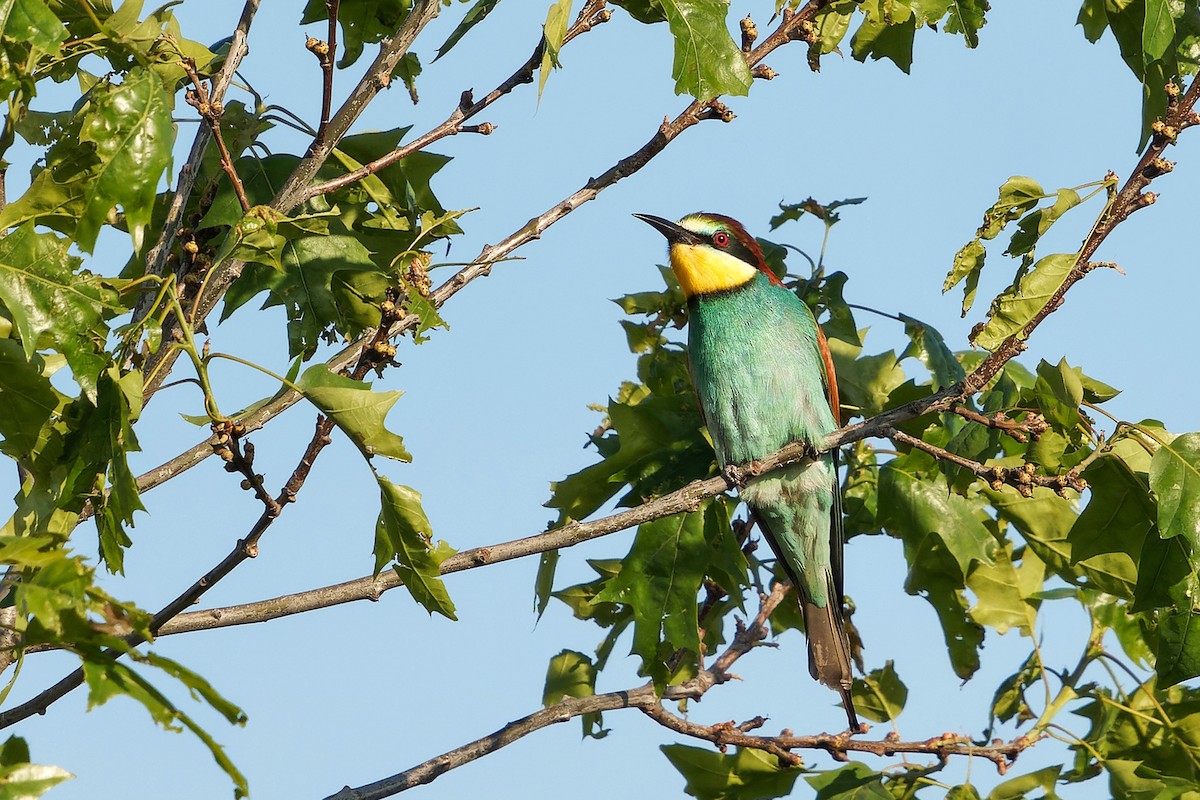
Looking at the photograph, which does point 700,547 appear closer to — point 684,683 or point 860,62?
point 684,683

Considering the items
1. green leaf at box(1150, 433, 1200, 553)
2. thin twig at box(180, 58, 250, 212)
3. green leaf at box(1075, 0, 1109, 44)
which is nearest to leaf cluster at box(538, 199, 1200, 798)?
green leaf at box(1150, 433, 1200, 553)

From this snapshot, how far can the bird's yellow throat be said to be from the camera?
236 inches

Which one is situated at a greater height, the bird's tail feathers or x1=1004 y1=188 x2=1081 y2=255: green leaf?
x1=1004 y1=188 x2=1081 y2=255: green leaf

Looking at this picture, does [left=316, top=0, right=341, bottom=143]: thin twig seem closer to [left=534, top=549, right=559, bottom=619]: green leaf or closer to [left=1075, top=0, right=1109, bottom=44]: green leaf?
[left=534, top=549, right=559, bottom=619]: green leaf

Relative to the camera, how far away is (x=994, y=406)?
4.09 meters

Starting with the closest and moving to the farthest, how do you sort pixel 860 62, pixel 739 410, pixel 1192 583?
→ 1. pixel 1192 583
2. pixel 860 62
3. pixel 739 410

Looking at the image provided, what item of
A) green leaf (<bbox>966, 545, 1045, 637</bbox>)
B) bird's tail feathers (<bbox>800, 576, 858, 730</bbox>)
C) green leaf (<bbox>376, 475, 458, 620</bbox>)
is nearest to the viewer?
green leaf (<bbox>376, 475, 458, 620</bbox>)


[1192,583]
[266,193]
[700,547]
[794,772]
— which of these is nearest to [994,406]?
[1192,583]

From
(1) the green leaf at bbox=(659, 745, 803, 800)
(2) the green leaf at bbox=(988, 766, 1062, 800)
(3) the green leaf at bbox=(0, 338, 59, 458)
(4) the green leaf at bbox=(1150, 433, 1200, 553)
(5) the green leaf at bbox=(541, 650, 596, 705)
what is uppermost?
(3) the green leaf at bbox=(0, 338, 59, 458)

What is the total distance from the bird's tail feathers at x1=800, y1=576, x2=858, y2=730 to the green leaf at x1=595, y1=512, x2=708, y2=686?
39.5 inches

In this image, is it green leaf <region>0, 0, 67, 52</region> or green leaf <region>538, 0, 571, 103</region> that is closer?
green leaf <region>0, 0, 67, 52</region>

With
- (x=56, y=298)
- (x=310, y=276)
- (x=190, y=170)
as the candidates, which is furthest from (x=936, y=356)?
(x=56, y=298)

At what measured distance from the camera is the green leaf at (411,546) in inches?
129

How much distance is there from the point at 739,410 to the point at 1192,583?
2234 millimetres
